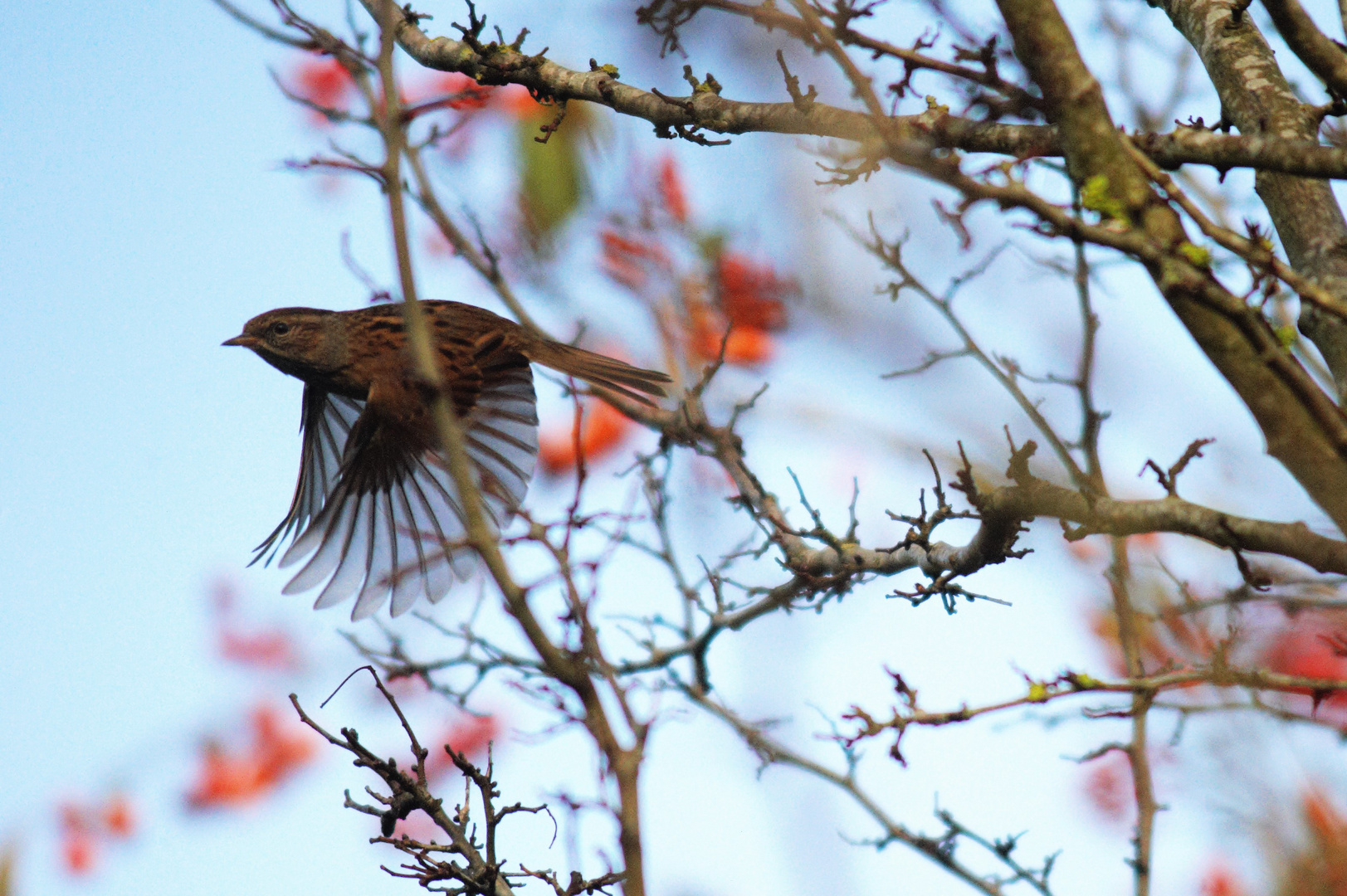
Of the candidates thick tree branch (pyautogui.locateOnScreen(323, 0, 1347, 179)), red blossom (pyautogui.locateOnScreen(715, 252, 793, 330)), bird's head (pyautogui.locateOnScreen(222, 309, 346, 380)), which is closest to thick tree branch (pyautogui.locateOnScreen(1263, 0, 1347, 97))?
thick tree branch (pyautogui.locateOnScreen(323, 0, 1347, 179))

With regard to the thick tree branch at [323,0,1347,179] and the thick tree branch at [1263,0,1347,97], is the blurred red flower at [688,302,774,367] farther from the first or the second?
the thick tree branch at [1263,0,1347,97]

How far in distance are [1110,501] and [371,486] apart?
3.58 metres

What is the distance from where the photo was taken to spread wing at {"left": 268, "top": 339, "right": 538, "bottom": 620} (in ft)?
14.5

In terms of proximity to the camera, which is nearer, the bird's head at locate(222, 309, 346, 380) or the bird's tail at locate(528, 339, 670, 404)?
the bird's tail at locate(528, 339, 670, 404)

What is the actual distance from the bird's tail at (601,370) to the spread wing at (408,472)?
5.4 inches

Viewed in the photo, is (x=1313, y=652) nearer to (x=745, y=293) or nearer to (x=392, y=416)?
(x=745, y=293)

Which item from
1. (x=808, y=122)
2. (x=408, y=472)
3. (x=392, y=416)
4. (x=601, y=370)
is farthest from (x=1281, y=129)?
(x=408, y=472)

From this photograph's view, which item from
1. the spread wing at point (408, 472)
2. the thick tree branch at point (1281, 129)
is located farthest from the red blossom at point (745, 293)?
the thick tree branch at point (1281, 129)

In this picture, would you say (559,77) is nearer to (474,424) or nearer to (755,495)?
(755,495)

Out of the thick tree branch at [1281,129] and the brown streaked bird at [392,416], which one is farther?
the brown streaked bird at [392,416]

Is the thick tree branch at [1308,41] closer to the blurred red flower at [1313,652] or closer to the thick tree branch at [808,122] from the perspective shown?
the thick tree branch at [808,122]

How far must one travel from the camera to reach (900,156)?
1661 millimetres

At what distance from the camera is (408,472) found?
488cm

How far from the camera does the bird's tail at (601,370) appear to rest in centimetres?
427
